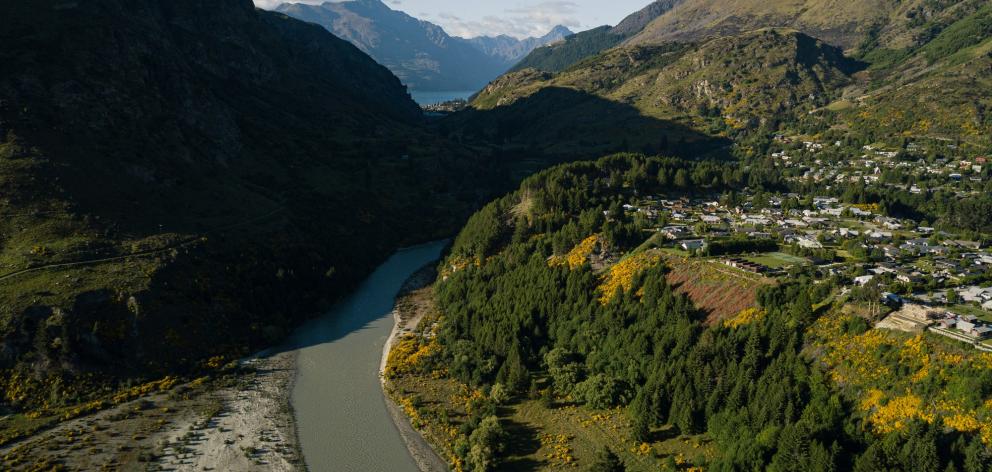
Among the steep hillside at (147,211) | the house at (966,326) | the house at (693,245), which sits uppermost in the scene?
the steep hillside at (147,211)

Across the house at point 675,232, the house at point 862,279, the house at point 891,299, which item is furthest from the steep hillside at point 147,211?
the house at point 891,299

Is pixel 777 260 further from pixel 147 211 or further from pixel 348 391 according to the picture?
pixel 147 211

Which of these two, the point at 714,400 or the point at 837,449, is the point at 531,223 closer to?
the point at 714,400

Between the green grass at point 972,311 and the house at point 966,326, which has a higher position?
the house at point 966,326

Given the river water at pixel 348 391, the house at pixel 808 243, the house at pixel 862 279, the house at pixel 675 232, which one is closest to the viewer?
the house at pixel 862 279

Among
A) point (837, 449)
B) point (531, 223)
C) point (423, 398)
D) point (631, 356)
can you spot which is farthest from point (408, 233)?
point (837, 449)

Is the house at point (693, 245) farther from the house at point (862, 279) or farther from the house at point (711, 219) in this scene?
the house at point (862, 279)

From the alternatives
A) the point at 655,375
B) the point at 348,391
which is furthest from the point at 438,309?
the point at 655,375
